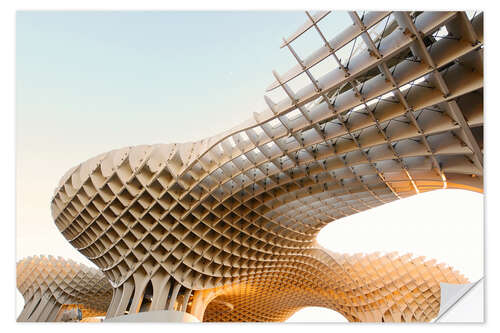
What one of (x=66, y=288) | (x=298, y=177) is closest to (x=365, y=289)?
(x=298, y=177)

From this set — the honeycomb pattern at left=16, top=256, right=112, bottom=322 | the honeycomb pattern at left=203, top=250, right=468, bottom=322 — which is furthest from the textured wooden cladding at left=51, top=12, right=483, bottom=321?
the honeycomb pattern at left=16, top=256, right=112, bottom=322

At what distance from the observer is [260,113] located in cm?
1531

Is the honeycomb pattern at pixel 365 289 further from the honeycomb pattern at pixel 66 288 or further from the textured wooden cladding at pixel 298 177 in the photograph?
the honeycomb pattern at pixel 66 288

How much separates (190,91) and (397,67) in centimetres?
920

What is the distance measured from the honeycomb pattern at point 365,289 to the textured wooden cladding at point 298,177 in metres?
0.28

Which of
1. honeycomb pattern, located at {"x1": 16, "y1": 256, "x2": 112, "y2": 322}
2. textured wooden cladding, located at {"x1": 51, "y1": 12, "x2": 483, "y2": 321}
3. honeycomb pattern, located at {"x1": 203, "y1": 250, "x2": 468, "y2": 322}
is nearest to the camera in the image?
textured wooden cladding, located at {"x1": 51, "y1": 12, "x2": 483, "y2": 321}

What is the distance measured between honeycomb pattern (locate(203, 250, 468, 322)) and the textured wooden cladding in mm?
276

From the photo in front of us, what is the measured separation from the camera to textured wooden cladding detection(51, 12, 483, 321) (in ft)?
34.4

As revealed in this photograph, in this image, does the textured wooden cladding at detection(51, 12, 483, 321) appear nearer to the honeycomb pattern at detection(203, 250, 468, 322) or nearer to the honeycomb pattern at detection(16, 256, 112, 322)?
the honeycomb pattern at detection(203, 250, 468, 322)

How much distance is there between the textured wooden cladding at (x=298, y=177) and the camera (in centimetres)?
1048

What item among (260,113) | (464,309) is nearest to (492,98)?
(464,309)

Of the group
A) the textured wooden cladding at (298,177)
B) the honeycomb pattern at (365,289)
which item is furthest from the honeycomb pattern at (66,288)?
the textured wooden cladding at (298,177)
